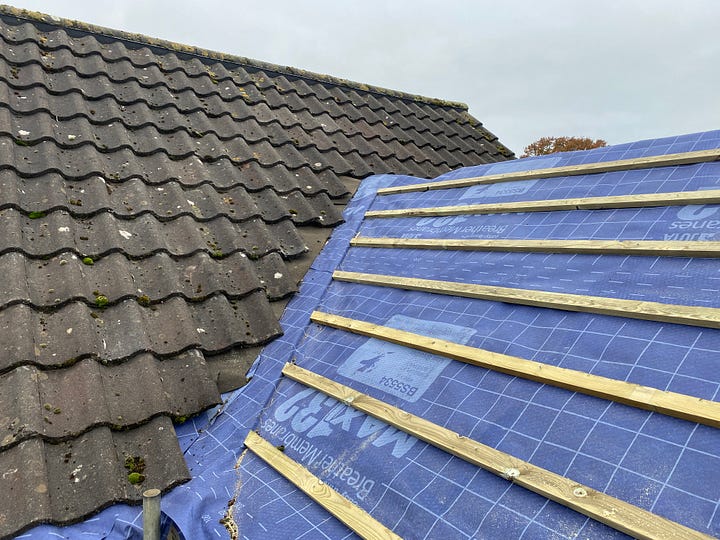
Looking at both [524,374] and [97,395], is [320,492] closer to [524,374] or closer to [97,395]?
[524,374]

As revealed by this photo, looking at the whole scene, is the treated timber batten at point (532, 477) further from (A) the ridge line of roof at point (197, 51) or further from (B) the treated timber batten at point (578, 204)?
(A) the ridge line of roof at point (197, 51)

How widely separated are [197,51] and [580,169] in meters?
4.33

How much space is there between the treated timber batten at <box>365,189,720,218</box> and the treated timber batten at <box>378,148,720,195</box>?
313 millimetres

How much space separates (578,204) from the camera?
3018 millimetres

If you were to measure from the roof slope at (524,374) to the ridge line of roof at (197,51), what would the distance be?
11.8 feet

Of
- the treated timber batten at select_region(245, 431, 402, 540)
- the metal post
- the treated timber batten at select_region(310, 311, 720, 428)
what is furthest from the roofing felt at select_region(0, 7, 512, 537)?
the treated timber batten at select_region(310, 311, 720, 428)

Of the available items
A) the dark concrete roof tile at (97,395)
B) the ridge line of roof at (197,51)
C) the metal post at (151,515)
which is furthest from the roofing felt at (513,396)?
the ridge line of roof at (197,51)

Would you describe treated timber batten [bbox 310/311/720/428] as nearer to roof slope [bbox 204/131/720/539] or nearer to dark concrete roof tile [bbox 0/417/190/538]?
roof slope [bbox 204/131/720/539]

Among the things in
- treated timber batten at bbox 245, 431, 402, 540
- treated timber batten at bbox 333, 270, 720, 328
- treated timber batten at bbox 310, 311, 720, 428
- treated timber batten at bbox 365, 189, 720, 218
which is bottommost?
treated timber batten at bbox 245, 431, 402, 540

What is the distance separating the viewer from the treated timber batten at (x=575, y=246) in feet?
7.37

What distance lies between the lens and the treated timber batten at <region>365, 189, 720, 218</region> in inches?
102

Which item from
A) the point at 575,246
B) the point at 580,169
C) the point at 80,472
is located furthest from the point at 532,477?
the point at 580,169

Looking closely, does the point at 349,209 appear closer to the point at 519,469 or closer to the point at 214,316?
the point at 214,316

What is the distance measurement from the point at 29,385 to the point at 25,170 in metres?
1.69
